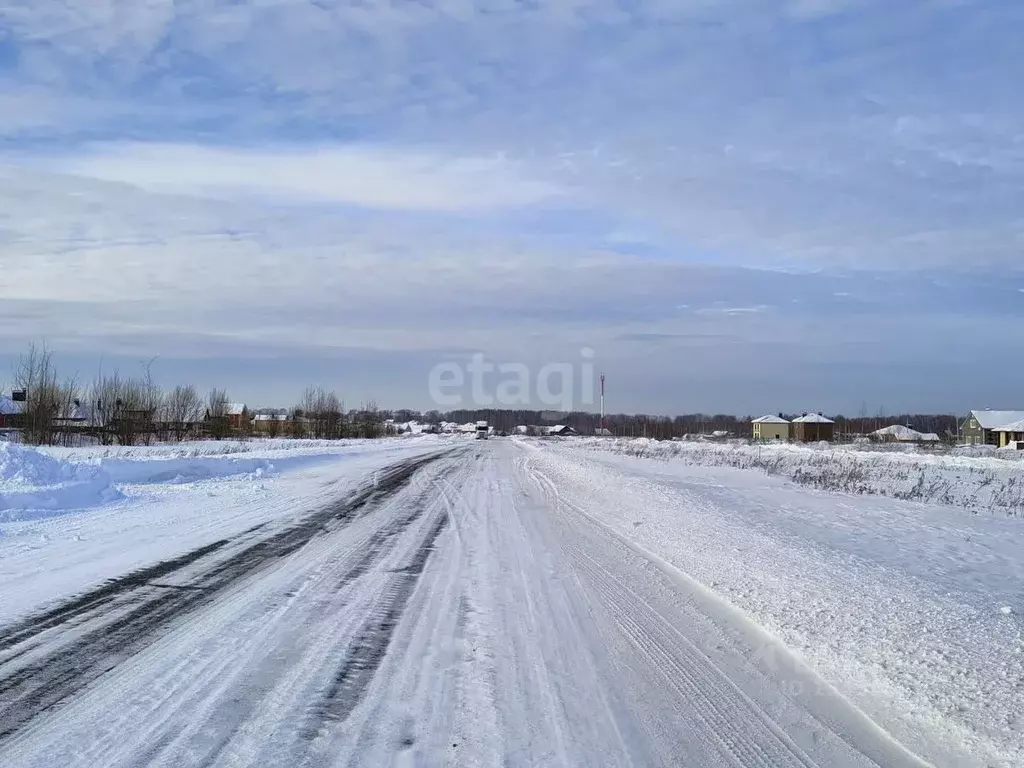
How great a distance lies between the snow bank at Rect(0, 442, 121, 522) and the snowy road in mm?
6297

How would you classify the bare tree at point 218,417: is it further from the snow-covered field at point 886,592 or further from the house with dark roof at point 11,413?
the snow-covered field at point 886,592

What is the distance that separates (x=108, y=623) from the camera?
6391mm

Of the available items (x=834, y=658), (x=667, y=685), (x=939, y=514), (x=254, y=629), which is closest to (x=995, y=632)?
(x=834, y=658)

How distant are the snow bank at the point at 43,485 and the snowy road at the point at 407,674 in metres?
6.30

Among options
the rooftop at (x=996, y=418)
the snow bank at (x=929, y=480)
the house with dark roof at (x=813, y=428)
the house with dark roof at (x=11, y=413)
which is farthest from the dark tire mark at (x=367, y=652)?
the house with dark roof at (x=813, y=428)

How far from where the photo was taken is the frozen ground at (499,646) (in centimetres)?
428

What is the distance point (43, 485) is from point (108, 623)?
11425mm

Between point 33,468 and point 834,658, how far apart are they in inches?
→ 668

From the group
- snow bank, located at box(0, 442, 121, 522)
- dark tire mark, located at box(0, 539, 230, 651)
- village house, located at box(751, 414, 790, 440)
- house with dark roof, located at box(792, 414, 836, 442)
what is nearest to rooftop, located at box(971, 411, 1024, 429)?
house with dark roof, located at box(792, 414, 836, 442)

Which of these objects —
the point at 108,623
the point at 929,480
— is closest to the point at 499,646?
the point at 108,623

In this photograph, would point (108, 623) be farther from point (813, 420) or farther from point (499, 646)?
point (813, 420)

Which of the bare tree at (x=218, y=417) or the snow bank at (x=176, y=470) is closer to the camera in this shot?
the snow bank at (x=176, y=470)

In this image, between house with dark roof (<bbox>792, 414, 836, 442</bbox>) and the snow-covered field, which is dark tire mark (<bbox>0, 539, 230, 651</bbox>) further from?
house with dark roof (<bbox>792, 414, 836, 442</bbox>)

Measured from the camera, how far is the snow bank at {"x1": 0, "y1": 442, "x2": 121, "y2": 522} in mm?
13555
